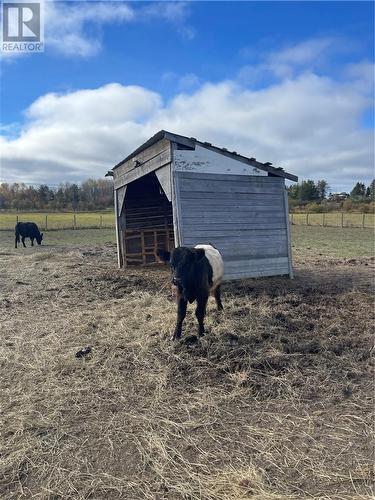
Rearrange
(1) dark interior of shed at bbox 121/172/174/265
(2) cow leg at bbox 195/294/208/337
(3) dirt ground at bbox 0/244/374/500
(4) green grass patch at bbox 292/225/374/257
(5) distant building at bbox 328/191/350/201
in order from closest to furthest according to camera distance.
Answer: (3) dirt ground at bbox 0/244/374/500
(2) cow leg at bbox 195/294/208/337
(1) dark interior of shed at bbox 121/172/174/265
(4) green grass patch at bbox 292/225/374/257
(5) distant building at bbox 328/191/350/201

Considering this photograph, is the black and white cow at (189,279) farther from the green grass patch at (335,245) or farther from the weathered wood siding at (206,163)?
the green grass patch at (335,245)

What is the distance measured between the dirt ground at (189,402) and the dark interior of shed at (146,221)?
6.30 meters

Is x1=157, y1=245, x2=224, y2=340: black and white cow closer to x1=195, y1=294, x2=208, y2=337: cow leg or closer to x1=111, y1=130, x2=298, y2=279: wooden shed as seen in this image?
x1=195, y1=294, x2=208, y2=337: cow leg

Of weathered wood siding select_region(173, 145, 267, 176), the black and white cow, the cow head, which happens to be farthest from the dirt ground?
weathered wood siding select_region(173, 145, 267, 176)

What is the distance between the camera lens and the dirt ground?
2.62 m

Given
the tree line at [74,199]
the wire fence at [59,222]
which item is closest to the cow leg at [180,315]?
the wire fence at [59,222]

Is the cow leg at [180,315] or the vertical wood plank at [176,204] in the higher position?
the vertical wood plank at [176,204]

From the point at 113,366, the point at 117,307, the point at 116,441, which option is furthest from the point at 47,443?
the point at 117,307

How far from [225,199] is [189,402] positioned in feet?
21.0

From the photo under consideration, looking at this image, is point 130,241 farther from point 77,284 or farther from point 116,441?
point 116,441

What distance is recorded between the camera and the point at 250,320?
5.84 metres

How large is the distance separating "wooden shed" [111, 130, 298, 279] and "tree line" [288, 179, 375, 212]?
5620 centimetres

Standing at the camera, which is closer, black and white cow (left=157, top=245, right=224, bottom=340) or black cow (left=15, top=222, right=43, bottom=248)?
black and white cow (left=157, top=245, right=224, bottom=340)

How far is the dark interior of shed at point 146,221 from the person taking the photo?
13.3 m
